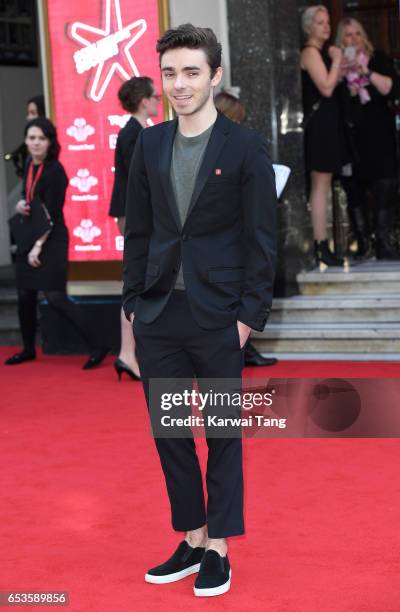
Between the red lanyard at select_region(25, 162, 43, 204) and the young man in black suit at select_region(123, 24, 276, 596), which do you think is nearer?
the young man in black suit at select_region(123, 24, 276, 596)

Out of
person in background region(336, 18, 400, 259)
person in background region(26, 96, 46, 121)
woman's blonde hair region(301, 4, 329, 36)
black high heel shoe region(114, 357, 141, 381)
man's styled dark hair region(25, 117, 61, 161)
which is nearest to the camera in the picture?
black high heel shoe region(114, 357, 141, 381)

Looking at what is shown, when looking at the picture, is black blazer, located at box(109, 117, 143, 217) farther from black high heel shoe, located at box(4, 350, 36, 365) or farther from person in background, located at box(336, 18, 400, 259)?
person in background, located at box(336, 18, 400, 259)

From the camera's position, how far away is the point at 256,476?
5273mm

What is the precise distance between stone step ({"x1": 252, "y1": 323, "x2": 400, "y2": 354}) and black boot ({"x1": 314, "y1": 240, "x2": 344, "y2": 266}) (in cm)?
98

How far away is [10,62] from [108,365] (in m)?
6.72

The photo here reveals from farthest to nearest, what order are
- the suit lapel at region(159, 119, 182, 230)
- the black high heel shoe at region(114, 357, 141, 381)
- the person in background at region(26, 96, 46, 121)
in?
the person in background at region(26, 96, 46, 121), the black high heel shoe at region(114, 357, 141, 381), the suit lapel at region(159, 119, 182, 230)

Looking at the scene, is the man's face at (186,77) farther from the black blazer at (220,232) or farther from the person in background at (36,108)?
the person in background at (36,108)

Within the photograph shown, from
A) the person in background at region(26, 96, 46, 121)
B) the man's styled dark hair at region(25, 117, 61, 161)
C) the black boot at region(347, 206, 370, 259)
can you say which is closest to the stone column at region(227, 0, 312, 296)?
the black boot at region(347, 206, 370, 259)

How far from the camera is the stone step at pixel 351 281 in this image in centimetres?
884

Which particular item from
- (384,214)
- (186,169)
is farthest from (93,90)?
(186,169)

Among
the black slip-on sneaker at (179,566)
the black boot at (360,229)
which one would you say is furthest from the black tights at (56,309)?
the black slip-on sneaker at (179,566)

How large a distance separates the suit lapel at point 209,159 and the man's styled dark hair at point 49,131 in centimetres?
456

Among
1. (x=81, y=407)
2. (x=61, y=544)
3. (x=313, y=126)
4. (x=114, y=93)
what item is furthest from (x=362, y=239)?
(x=61, y=544)

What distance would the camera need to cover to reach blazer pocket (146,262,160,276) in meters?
3.78
